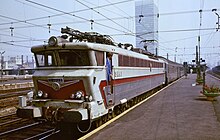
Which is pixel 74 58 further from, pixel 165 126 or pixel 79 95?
pixel 165 126

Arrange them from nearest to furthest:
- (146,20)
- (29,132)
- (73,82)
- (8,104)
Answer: (73,82) → (29,132) → (8,104) → (146,20)

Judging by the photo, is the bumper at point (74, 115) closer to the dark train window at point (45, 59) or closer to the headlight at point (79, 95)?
the headlight at point (79, 95)

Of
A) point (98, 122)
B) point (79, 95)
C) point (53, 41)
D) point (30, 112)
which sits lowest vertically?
point (98, 122)

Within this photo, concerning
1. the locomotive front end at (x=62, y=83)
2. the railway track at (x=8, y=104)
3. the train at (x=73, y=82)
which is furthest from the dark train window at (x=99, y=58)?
the railway track at (x=8, y=104)

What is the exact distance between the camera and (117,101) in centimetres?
1102

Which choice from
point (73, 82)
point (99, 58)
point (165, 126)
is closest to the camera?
point (73, 82)

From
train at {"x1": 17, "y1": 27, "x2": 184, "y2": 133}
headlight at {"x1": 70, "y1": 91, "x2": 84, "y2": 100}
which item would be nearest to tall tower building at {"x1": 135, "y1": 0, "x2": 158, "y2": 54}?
train at {"x1": 17, "y1": 27, "x2": 184, "y2": 133}

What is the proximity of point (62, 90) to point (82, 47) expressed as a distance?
1.62m

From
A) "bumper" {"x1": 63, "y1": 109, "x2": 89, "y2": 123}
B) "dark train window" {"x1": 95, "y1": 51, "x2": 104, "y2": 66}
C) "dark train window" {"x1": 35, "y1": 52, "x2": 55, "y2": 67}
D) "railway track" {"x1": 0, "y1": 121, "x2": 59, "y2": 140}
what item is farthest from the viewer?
"railway track" {"x1": 0, "y1": 121, "x2": 59, "y2": 140}

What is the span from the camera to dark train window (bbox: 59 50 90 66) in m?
9.01

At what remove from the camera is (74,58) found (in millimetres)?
9203

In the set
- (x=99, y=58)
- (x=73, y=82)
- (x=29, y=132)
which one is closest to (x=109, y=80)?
(x=99, y=58)

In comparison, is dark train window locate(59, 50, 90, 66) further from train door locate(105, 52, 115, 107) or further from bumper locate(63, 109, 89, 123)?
bumper locate(63, 109, 89, 123)

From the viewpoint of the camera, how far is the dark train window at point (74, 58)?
9.01 metres
